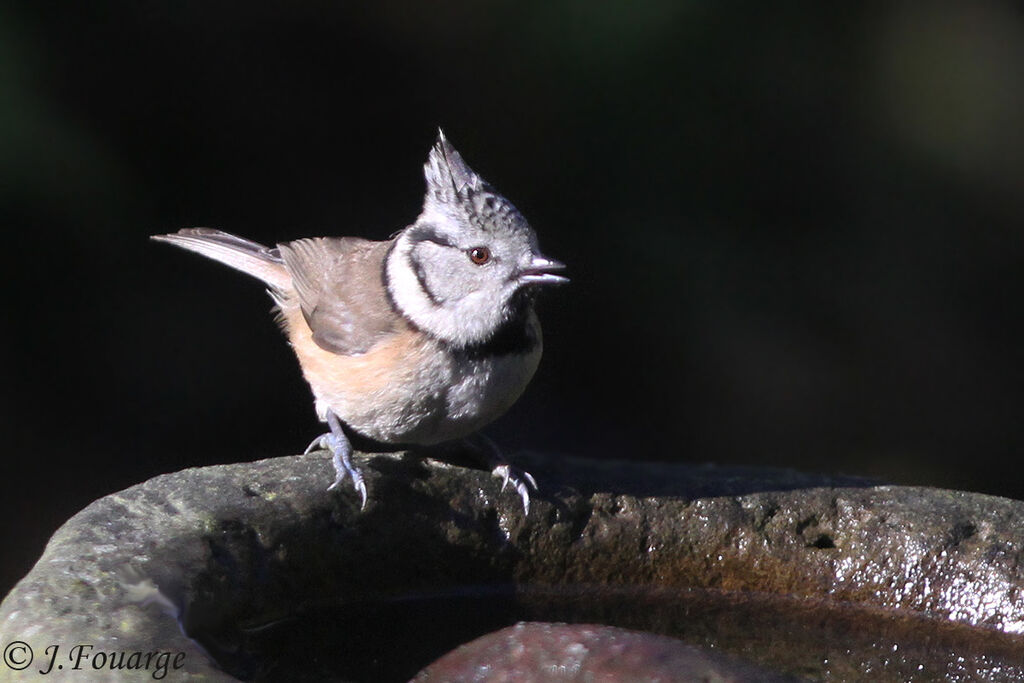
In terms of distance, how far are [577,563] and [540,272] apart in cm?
71

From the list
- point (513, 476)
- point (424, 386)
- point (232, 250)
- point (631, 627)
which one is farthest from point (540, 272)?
point (232, 250)

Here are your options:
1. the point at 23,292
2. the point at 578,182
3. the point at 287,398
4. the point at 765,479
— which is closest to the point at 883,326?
the point at 578,182

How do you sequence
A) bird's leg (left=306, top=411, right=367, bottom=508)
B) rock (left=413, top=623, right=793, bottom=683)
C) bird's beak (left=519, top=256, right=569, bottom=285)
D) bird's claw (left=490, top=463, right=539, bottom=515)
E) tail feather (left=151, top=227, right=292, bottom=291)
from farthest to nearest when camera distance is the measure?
tail feather (left=151, top=227, right=292, bottom=291)
bird's beak (left=519, top=256, right=569, bottom=285)
bird's claw (left=490, top=463, right=539, bottom=515)
bird's leg (left=306, top=411, right=367, bottom=508)
rock (left=413, top=623, right=793, bottom=683)

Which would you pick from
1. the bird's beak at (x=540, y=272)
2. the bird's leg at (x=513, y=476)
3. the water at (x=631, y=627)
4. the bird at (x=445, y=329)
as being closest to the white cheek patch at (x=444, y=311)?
the bird at (x=445, y=329)

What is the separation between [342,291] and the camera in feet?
11.8

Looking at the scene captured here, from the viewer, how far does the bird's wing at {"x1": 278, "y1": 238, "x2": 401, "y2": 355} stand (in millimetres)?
3387

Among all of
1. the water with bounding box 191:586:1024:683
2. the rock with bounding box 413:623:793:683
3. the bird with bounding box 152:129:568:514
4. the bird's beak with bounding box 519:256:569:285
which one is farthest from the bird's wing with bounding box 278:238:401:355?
the rock with bounding box 413:623:793:683

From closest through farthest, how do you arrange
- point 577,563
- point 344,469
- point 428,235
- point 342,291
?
1. point 344,469
2. point 577,563
3. point 428,235
4. point 342,291

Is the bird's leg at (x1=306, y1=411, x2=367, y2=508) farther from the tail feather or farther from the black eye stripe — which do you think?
the tail feather

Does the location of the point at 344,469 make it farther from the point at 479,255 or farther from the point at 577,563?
the point at 479,255

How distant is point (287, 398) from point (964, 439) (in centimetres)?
334

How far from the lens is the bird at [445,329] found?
10.4ft

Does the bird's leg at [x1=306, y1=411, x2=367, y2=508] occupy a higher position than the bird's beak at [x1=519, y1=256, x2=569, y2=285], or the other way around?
the bird's beak at [x1=519, y1=256, x2=569, y2=285]

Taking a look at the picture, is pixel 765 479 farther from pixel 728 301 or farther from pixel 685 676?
pixel 728 301
